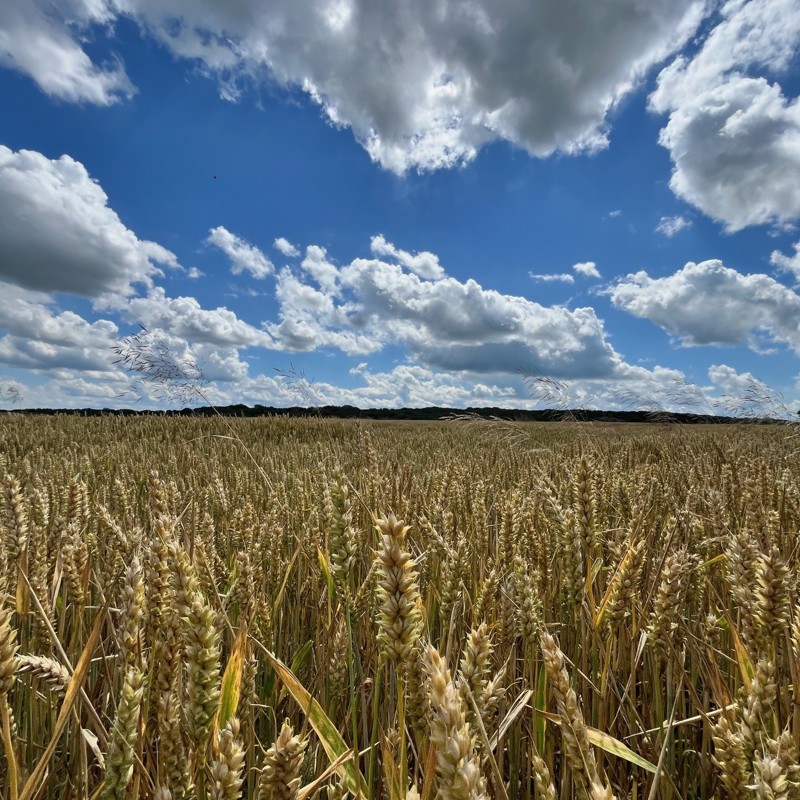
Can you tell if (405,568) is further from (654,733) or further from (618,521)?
(618,521)

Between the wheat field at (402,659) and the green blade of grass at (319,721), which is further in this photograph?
the green blade of grass at (319,721)

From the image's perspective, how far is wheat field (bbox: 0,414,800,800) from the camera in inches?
30.7

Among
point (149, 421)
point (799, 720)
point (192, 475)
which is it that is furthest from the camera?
point (149, 421)

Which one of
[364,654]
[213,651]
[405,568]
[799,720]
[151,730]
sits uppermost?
[405,568]

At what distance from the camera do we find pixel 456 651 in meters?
1.71

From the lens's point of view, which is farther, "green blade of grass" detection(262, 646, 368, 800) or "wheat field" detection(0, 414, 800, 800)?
"green blade of grass" detection(262, 646, 368, 800)

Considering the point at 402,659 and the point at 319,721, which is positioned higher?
the point at 402,659

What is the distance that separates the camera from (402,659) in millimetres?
790

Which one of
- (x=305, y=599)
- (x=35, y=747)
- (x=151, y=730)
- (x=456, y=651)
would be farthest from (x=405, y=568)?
(x=305, y=599)

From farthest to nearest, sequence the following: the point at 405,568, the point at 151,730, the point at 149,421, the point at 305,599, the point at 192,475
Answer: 1. the point at 149,421
2. the point at 192,475
3. the point at 305,599
4. the point at 151,730
5. the point at 405,568

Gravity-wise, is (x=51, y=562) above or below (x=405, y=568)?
below

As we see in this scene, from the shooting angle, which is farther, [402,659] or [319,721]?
[319,721]

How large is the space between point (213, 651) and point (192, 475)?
3.77 meters

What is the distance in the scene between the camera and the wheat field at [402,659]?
30.7 inches
